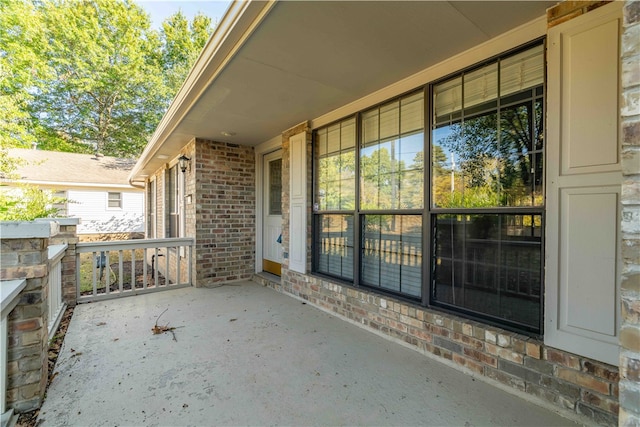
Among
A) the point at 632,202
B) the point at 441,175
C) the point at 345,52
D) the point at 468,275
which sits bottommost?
the point at 468,275

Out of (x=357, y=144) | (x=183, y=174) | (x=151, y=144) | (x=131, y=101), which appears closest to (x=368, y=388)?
(x=357, y=144)

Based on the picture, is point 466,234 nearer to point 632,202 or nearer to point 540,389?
point 540,389

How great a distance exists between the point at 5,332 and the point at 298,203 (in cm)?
299

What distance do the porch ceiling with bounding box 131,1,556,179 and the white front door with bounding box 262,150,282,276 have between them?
5.49 feet

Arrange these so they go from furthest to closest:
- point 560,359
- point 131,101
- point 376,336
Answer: point 131,101 < point 376,336 < point 560,359

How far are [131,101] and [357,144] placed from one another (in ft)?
53.5

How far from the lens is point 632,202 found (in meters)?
0.94

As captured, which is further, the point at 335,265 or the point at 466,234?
the point at 335,265

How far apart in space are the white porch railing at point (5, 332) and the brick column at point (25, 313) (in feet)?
0.12

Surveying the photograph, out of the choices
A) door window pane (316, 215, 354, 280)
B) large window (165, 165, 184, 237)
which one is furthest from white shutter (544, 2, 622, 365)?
large window (165, 165, 184, 237)

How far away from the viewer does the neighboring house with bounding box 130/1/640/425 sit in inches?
63.0

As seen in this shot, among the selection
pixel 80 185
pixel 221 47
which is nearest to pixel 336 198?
pixel 221 47

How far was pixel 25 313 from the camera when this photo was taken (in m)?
1.79

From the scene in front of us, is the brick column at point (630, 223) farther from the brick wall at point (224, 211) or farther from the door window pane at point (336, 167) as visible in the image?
the brick wall at point (224, 211)
